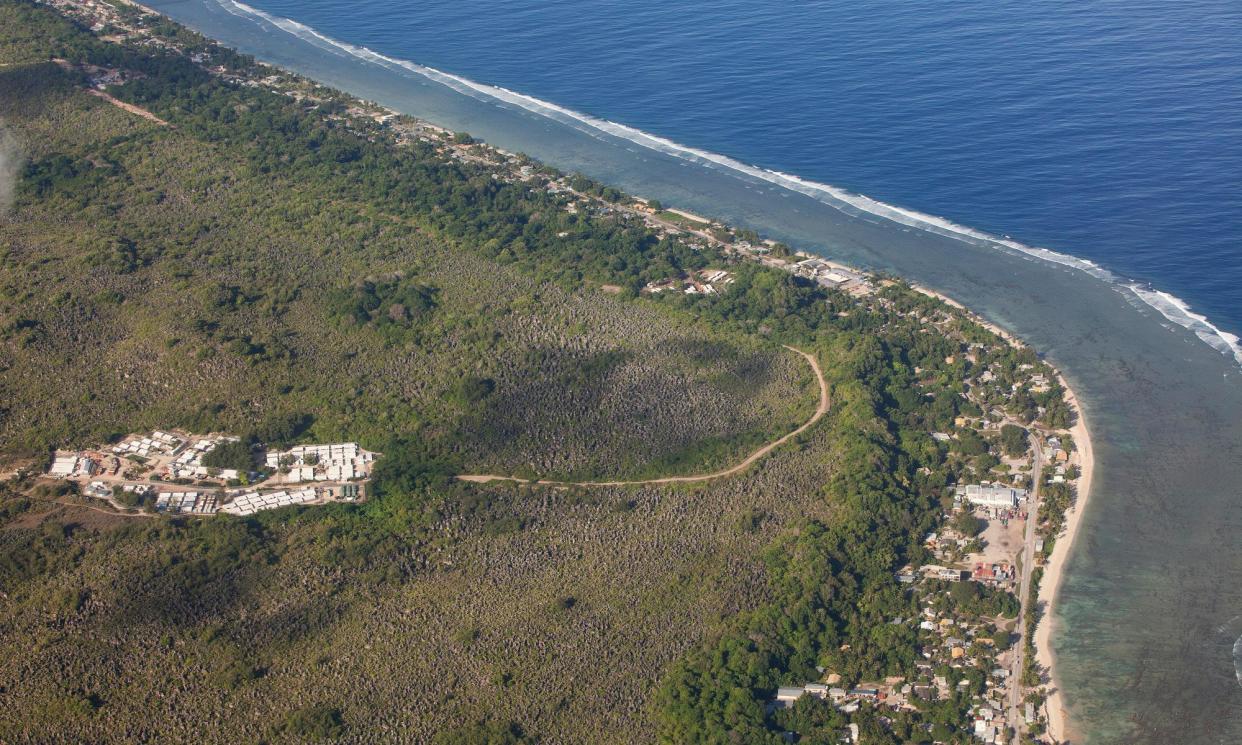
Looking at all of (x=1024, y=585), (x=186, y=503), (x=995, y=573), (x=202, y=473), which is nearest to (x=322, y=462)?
(x=202, y=473)

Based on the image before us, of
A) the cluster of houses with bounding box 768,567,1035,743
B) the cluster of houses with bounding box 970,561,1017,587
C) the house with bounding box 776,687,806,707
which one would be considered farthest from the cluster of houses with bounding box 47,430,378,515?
the cluster of houses with bounding box 970,561,1017,587

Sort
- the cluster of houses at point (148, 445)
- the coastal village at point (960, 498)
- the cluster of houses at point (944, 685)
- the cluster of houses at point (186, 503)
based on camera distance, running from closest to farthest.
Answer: the cluster of houses at point (944, 685), the coastal village at point (960, 498), the cluster of houses at point (186, 503), the cluster of houses at point (148, 445)

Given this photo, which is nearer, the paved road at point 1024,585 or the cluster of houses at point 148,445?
the paved road at point 1024,585

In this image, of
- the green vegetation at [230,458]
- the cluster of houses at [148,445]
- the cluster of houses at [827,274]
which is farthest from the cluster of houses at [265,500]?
the cluster of houses at [827,274]

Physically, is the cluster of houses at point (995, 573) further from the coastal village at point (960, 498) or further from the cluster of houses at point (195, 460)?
the cluster of houses at point (195, 460)

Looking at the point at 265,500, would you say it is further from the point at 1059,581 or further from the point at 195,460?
the point at 1059,581
